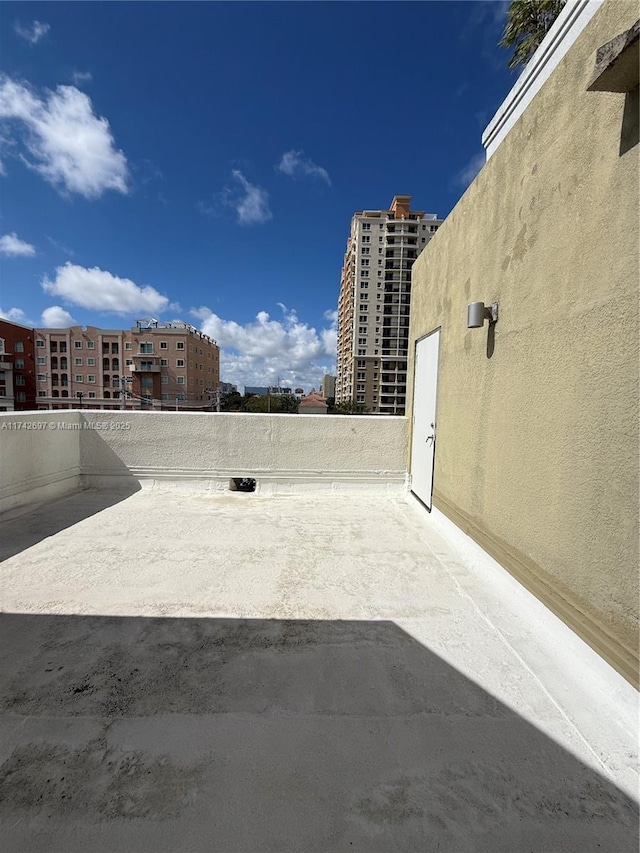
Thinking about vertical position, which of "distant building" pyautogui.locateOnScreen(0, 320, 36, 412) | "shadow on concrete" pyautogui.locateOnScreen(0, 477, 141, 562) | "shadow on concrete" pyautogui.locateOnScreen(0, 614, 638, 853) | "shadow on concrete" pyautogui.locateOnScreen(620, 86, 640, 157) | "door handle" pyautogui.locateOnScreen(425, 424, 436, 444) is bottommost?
"shadow on concrete" pyautogui.locateOnScreen(0, 614, 638, 853)

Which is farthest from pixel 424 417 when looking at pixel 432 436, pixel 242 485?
pixel 242 485

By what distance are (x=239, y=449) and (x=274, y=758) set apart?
13.4 feet

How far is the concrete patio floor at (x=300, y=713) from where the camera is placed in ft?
3.86

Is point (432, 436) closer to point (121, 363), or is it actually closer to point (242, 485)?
point (242, 485)

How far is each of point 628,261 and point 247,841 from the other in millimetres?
2701

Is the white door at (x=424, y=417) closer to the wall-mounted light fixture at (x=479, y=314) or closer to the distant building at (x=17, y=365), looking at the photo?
the wall-mounted light fixture at (x=479, y=314)

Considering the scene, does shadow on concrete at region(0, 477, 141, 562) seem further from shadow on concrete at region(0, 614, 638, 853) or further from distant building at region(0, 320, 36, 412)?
distant building at region(0, 320, 36, 412)

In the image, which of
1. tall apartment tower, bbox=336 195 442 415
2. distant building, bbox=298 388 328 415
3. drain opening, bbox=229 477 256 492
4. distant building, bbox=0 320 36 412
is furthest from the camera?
tall apartment tower, bbox=336 195 442 415

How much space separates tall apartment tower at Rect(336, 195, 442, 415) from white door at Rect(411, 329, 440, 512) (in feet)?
211

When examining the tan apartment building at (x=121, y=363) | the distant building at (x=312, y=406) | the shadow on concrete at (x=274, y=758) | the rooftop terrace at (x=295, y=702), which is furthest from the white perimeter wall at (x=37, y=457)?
the tan apartment building at (x=121, y=363)

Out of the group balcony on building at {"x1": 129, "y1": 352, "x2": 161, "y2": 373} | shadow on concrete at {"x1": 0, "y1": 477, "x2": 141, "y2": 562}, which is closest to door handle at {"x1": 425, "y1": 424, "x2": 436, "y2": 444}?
shadow on concrete at {"x1": 0, "y1": 477, "x2": 141, "y2": 562}

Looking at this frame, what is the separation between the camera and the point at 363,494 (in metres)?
5.22

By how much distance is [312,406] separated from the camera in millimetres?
35844

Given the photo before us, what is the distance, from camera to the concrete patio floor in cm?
118
